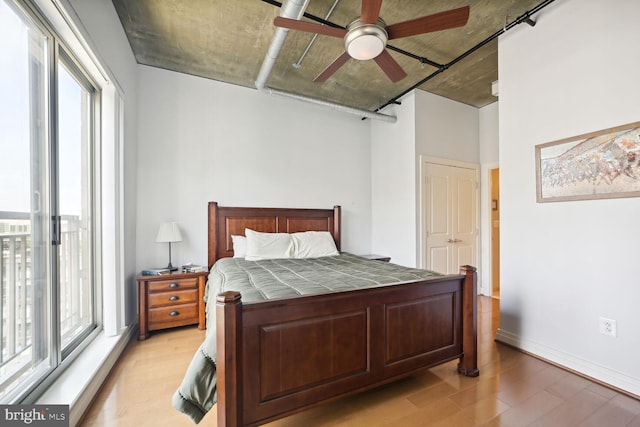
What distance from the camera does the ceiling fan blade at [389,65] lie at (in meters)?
2.04

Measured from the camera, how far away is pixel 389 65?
2.16 m

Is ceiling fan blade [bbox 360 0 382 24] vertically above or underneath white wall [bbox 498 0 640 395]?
above

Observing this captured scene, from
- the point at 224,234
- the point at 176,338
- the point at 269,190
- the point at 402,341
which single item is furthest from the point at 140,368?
the point at 269,190

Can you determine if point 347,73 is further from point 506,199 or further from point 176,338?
point 176,338

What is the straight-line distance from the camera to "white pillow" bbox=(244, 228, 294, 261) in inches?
121

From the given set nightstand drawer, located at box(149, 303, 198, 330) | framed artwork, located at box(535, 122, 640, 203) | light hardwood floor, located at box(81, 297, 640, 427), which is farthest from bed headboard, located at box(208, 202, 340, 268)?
framed artwork, located at box(535, 122, 640, 203)

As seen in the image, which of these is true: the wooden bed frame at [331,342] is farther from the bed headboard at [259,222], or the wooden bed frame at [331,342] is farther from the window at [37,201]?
the bed headboard at [259,222]

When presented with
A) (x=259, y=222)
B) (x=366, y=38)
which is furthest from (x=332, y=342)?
(x=259, y=222)

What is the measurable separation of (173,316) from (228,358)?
1.94m

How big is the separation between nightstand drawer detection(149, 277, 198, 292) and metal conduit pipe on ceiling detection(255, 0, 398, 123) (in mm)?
2433

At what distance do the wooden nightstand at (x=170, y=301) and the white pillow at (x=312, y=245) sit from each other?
1.11 meters

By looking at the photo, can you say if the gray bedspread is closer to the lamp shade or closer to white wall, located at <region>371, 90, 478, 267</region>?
the lamp shade

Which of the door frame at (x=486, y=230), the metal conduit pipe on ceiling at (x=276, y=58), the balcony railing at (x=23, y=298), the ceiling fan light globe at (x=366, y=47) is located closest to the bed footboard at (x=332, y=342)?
the balcony railing at (x=23, y=298)

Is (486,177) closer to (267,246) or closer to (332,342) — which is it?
(267,246)
